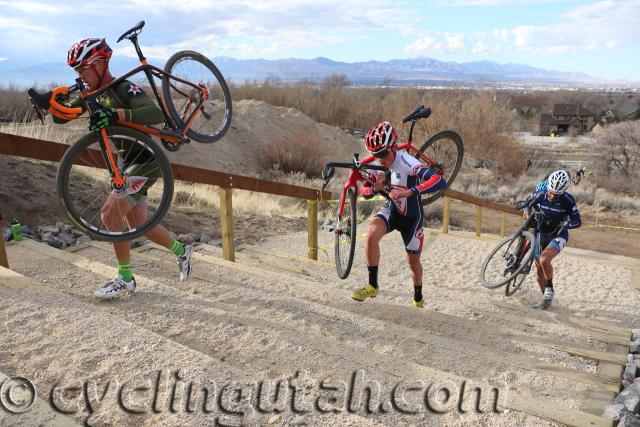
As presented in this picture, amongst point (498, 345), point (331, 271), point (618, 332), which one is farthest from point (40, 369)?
point (618, 332)

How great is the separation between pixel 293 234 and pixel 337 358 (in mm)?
8958

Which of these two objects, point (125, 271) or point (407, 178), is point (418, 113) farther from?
point (125, 271)

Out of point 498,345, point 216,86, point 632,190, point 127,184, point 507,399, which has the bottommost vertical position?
point 632,190

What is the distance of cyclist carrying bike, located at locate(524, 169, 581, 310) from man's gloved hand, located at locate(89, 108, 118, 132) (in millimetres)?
5565

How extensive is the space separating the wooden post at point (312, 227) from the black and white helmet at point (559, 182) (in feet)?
10.7

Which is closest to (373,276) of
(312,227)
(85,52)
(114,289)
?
(114,289)

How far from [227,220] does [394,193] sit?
2.45 meters

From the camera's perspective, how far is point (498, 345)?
15.4 feet

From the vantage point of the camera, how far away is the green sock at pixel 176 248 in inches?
190

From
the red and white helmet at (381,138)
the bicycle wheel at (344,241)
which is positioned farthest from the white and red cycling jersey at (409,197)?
the bicycle wheel at (344,241)

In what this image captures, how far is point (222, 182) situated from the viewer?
5977 millimetres

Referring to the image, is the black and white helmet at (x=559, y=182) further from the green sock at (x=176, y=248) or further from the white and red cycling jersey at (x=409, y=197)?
the green sock at (x=176, y=248)

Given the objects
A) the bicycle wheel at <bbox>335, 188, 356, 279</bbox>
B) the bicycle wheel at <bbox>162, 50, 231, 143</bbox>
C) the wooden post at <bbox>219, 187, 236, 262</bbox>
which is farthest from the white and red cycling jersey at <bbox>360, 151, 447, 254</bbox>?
the wooden post at <bbox>219, 187, 236, 262</bbox>

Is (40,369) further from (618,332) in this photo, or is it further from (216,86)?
(618,332)
